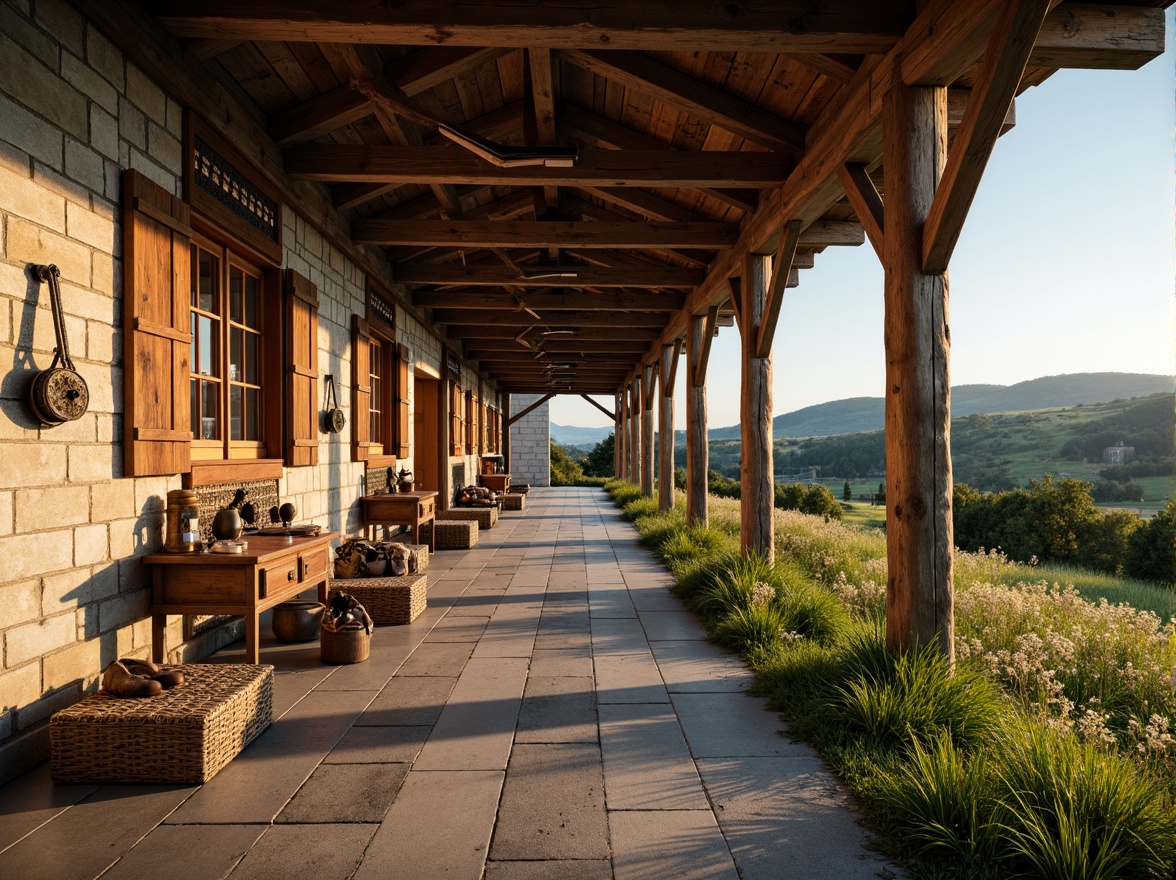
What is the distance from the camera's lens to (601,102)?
5.48 metres

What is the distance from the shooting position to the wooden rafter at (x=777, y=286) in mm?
5141

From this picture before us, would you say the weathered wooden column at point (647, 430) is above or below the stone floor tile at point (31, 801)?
above

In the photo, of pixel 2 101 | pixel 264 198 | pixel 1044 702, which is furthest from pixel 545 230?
pixel 1044 702

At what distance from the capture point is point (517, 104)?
5547 mm

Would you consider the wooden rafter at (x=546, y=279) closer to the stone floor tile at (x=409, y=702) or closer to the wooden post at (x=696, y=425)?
the wooden post at (x=696, y=425)

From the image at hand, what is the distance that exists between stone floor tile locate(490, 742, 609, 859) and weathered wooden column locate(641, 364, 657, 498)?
11.3 meters

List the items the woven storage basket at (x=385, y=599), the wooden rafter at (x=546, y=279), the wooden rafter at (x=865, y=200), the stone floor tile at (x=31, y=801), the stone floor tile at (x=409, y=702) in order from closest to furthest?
the stone floor tile at (x=31, y=801) < the stone floor tile at (x=409, y=702) < the wooden rafter at (x=865, y=200) < the woven storage basket at (x=385, y=599) < the wooden rafter at (x=546, y=279)

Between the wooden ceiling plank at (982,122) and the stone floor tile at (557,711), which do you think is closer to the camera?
the wooden ceiling plank at (982,122)

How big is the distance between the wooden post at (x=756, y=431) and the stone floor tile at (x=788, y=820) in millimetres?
3332

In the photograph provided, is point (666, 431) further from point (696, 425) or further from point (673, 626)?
point (673, 626)

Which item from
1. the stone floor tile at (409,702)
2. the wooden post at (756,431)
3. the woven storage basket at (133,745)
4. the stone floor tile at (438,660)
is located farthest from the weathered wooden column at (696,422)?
the woven storage basket at (133,745)

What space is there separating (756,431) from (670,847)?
13.8 ft

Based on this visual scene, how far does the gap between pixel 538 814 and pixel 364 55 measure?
3886 millimetres

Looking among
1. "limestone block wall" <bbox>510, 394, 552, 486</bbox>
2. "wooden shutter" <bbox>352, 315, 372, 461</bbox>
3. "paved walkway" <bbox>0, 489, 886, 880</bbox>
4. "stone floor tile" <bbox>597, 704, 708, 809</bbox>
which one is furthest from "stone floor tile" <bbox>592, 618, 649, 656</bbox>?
"limestone block wall" <bbox>510, 394, 552, 486</bbox>
